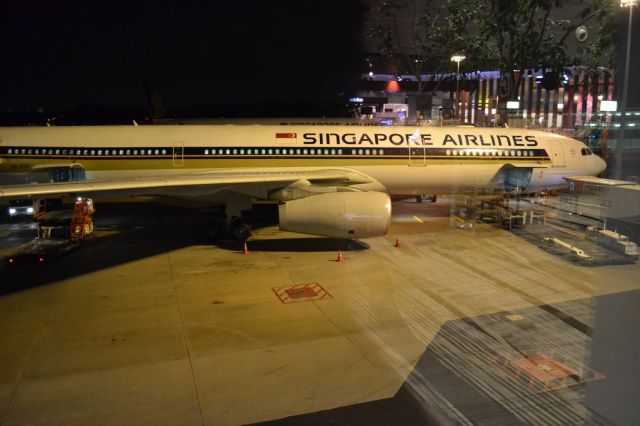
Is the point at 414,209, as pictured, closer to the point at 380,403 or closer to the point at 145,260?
the point at 145,260

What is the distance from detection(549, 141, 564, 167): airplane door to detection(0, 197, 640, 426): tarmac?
442cm

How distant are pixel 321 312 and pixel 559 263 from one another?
649cm

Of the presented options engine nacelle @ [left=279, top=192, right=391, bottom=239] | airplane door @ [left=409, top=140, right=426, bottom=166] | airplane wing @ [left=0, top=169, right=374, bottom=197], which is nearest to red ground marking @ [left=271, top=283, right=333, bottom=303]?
engine nacelle @ [left=279, top=192, right=391, bottom=239]

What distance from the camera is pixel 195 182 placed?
12352mm

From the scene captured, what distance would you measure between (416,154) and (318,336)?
9.45 meters

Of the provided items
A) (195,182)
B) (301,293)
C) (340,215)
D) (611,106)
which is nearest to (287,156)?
(340,215)

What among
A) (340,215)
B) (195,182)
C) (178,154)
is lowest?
(340,215)

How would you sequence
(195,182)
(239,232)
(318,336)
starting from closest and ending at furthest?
(318,336), (195,182), (239,232)

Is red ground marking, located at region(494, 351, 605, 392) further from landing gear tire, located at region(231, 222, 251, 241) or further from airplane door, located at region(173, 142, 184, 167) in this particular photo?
airplane door, located at region(173, 142, 184, 167)

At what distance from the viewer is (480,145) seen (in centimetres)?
1644

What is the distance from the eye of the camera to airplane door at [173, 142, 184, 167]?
15742 mm

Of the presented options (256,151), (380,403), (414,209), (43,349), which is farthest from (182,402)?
(414,209)

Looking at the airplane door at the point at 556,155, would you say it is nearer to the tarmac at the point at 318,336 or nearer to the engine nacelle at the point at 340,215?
the tarmac at the point at 318,336

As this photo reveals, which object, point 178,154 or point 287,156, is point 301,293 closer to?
point 287,156
